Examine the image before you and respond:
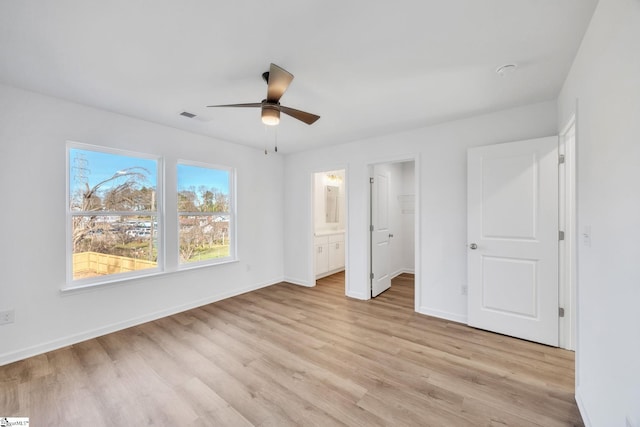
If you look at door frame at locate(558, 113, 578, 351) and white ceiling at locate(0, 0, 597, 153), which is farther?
door frame at locate(558, 113, 578, 351)

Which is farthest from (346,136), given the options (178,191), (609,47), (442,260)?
(609,47)

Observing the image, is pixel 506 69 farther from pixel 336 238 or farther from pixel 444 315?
pixel 336 238

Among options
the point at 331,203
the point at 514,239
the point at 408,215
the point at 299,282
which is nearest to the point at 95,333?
the point at 299,282

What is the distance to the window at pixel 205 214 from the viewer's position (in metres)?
3.74

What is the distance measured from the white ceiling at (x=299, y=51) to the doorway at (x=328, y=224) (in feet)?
9.25

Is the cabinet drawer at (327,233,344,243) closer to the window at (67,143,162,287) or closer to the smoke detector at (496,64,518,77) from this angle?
the window at (67,143,162,287)

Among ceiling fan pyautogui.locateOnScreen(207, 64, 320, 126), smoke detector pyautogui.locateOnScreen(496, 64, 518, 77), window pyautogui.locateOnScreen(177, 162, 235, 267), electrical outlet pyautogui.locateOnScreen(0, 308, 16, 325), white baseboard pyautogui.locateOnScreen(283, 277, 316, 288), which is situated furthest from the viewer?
white baseboard pyautogui.locateOnScreen(283, 277, 316, 288)

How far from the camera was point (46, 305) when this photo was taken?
102 inches

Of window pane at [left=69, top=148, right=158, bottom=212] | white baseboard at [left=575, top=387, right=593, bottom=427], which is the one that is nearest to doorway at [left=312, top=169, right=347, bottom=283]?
window pane at [left=69, top=148, right=158, bottom=212]

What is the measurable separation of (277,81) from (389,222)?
3448 mm

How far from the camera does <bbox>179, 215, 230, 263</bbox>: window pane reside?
3758mm

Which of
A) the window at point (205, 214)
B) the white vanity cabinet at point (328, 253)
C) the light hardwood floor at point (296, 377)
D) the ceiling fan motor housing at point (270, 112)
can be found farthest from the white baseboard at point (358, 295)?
the ceiling fan motor housing at point (270, 112)

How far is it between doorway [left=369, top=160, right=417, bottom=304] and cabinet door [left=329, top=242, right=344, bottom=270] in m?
1.20

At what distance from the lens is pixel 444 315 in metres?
3.33
